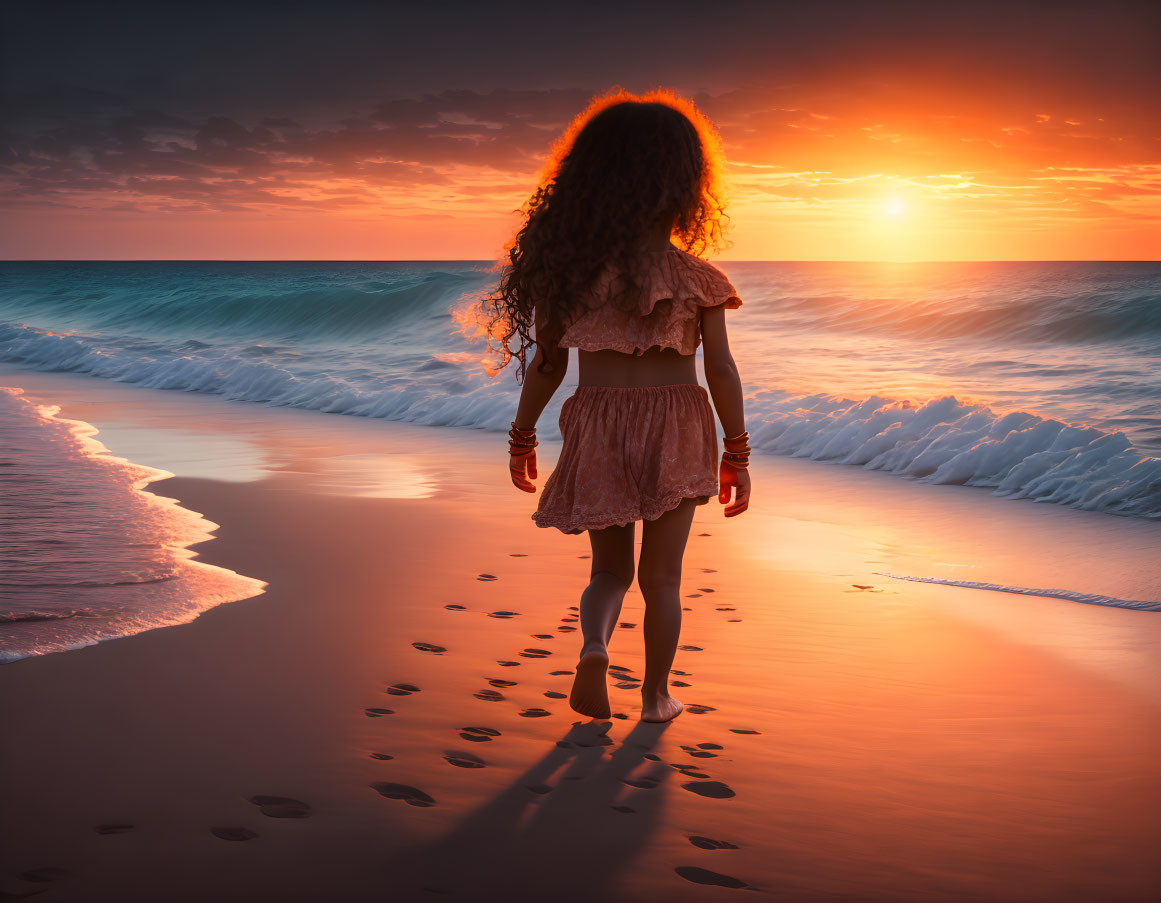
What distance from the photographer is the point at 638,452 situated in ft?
9.41

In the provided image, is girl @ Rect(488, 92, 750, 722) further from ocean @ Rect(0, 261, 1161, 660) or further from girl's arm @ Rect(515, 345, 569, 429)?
ocean @ Rect(0, 261, 1161, 660)

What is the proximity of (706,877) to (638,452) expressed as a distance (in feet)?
3.85

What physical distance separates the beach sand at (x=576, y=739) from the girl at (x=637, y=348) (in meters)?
0.44

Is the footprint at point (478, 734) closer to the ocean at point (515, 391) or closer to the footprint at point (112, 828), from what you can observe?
the footprint at point (112, 828)

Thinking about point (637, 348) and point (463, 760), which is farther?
point (637, 348)

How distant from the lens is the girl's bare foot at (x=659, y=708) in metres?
Result: 2.93

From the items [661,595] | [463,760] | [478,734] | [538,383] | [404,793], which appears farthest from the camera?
[538,383]

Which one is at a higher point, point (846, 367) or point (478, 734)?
point (846, 367)

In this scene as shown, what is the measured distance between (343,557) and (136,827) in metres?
2.65

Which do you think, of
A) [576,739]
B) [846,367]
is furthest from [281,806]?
[846,367]

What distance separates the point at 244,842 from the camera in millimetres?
2145

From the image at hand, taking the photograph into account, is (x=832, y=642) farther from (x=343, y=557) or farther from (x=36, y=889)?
(x=36, y=889)

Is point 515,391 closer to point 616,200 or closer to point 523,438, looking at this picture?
point 523,438

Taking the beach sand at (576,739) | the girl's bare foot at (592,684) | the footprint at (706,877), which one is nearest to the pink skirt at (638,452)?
the girl's bare foot at (592,684)
